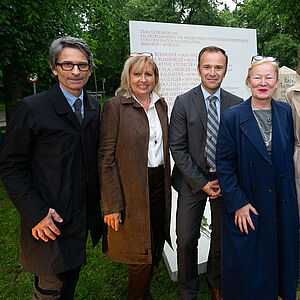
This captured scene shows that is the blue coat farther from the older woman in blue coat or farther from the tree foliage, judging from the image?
the tree foliage

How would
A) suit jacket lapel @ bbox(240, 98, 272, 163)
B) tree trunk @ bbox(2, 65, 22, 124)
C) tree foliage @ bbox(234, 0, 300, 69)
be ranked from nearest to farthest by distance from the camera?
suit jacket lapel @ bbox(240, 98, 272, 163)
tree trunk @ bbox(2, 65, 22, 124)
tree foliage @ bbox(234, 0, 300, 69)

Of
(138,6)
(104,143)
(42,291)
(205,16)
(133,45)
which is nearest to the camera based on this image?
(42,291)

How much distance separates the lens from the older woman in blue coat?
193cm

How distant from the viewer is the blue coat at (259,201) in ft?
6.31

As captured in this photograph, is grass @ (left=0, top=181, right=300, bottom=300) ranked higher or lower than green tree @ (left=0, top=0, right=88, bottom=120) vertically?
lower

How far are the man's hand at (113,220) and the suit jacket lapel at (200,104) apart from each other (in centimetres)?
103

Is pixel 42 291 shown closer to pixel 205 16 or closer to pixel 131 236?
pixel 131 236

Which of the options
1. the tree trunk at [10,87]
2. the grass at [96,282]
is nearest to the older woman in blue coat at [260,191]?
the grass at [96,282]

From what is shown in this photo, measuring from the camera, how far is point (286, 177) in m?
1.94

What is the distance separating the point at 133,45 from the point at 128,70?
176 cm

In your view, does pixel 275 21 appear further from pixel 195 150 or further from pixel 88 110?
pixel 88 110

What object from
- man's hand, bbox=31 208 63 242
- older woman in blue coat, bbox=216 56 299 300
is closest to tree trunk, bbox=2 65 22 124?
man's hand, bbox=31 208 63 242

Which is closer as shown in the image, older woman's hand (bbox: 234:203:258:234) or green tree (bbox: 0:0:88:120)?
older woman's hand (bbox: 234:203:258:234)

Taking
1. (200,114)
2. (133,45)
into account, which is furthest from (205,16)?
(200,114)
